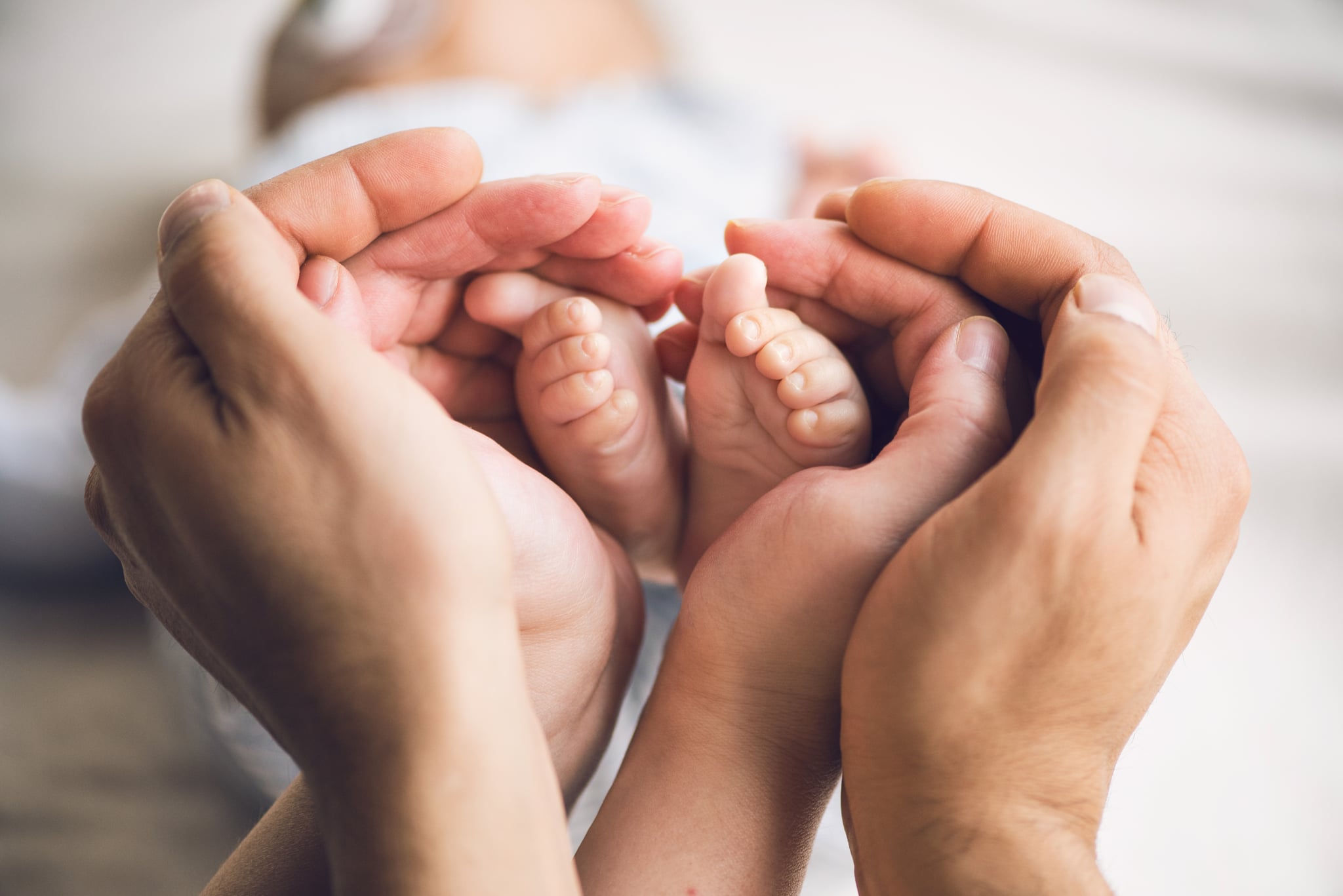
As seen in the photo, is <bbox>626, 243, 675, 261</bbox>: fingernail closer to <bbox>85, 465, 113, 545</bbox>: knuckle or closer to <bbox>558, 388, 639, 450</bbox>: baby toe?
<bbox>558, 388, 639, 450</bbox>: baby toe

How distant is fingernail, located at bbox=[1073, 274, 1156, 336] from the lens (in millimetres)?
564

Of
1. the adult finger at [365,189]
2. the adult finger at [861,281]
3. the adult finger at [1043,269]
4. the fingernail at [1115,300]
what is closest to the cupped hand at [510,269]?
the adult finger at [365,189]

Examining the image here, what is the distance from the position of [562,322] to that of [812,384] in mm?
216

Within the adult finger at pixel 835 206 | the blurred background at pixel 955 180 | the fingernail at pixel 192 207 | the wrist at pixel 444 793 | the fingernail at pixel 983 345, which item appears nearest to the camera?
the wrist at pixel 444 793

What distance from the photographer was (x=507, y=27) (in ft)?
5.29

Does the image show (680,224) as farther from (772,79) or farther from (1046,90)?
(1046,90)

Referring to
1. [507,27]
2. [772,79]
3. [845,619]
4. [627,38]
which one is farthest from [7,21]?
[845,619]

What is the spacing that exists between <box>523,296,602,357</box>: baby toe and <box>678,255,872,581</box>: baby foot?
10 cm

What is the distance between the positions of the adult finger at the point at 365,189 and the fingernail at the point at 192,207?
3.8 inches

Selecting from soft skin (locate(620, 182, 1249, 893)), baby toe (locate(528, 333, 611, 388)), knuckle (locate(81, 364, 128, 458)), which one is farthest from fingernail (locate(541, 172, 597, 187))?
knuckle (locate(81, 364, 128, 458))

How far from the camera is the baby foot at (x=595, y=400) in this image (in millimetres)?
732

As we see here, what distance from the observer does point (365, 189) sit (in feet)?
2.24

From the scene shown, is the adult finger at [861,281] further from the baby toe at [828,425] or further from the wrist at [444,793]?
the wrist at [444,793]

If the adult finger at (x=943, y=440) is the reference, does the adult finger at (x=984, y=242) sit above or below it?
above
